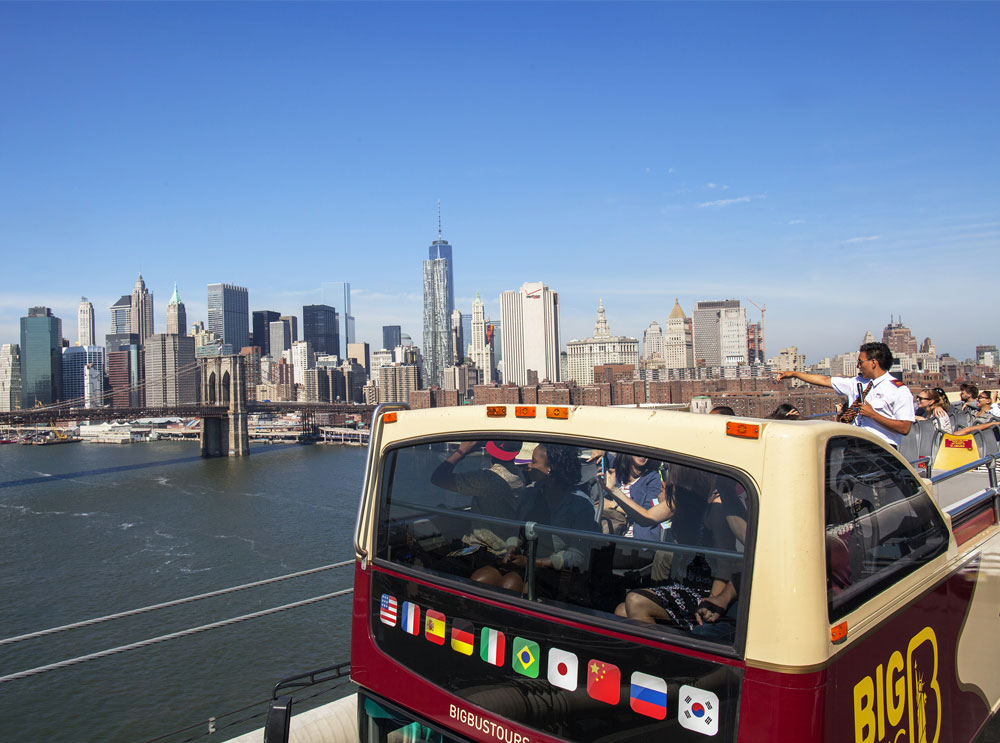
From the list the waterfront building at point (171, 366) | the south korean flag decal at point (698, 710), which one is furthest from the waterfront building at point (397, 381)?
the south korean flag decal at point (698, 710)

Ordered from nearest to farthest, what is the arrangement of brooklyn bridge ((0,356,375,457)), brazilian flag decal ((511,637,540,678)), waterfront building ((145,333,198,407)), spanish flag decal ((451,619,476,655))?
brazilian flag decal ((511,637,540,678)), spanish flag decal ((451,619,476,655)), brooklyn bridge ((0,356,375,457)), waterfront building ((145,333,198,407))

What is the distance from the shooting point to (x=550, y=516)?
86.6 inches

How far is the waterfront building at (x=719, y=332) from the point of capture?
17323 cm

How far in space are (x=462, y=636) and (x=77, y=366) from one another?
631 feet

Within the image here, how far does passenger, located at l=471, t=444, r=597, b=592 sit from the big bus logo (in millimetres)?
789

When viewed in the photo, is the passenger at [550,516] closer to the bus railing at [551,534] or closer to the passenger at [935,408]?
the bus railing at [551,534]

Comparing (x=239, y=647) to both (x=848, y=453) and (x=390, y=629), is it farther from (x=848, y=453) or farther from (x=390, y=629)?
(x=848, y=453)

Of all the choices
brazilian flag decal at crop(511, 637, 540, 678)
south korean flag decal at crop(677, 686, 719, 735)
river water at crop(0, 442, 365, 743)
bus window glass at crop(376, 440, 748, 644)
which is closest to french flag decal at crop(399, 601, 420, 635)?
bus window glass at crop(376, 440, 748, 644)

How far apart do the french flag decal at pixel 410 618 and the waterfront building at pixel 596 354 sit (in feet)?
545

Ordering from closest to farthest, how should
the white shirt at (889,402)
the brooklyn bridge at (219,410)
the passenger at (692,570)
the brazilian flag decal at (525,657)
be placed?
the passenger at (692,570)
the brazilian flag decal at (525,657)
the white shirt at (889,402)
the brooklyn bridge at (219,410)

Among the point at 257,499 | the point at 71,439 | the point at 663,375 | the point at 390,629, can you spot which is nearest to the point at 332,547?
the point at 257,499

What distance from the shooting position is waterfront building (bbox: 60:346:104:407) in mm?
164125

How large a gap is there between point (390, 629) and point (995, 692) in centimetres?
245

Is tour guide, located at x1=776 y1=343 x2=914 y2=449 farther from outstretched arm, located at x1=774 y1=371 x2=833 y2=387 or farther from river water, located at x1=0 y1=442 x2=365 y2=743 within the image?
river water, located at x1=0 y1=442 x2=365 y2=743
